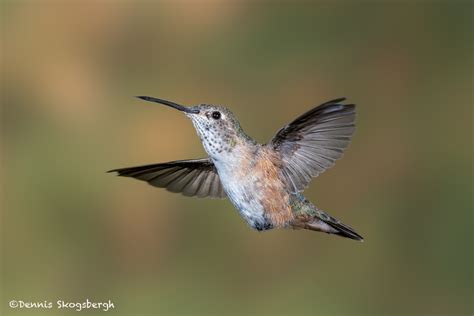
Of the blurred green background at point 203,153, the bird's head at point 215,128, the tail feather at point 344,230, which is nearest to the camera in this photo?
the bird's head at point 215,128

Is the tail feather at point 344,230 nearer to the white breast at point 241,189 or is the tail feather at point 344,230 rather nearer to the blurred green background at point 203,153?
the white breast at point 241,189

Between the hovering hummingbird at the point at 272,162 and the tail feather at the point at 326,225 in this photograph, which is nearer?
the hovering hummingbird at the point at 272,162

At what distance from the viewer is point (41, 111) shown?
8.13 feet

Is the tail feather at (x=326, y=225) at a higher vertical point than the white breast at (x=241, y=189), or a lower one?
lower

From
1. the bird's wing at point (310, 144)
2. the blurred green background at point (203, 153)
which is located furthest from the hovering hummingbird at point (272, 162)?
the blurred green background at point (203, 153)

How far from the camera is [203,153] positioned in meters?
2.25

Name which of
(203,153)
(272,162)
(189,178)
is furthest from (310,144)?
(203,153)

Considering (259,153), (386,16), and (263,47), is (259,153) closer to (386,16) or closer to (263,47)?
(263,47)

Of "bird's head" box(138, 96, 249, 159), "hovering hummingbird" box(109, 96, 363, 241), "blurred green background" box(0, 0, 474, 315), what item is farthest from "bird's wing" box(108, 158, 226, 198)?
"blurred green background" box(0, 0, 474, 315)

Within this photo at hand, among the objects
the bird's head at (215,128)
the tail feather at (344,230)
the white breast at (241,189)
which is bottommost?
the tail feather at (344,230)

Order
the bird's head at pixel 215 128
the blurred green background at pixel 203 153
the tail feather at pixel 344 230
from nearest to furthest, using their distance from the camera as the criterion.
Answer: the bird's head at pixel 215 128
the tail feather at pixel 344 230
the blurred green background at pixel 203 153

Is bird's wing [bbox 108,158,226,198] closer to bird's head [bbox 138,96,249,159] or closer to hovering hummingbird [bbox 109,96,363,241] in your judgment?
hovering hummingbird [bbox 109,96,363,241]

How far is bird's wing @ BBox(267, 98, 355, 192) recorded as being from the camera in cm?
82

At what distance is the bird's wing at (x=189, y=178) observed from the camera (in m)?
0.93
